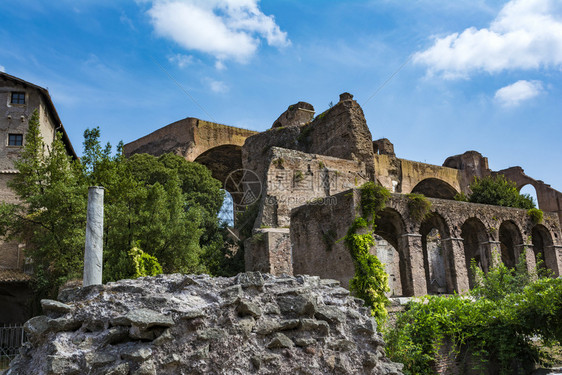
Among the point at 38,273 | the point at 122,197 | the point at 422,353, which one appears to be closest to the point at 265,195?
the point at 122,197

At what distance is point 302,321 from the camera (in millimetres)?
5031

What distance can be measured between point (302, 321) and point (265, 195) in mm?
14250

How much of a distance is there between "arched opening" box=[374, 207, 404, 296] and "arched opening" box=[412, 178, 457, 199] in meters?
15.6

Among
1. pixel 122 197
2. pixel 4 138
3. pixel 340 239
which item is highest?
pixel 4 138

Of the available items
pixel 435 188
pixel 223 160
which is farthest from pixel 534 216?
pixel 223 160

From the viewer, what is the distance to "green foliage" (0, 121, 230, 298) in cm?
1544

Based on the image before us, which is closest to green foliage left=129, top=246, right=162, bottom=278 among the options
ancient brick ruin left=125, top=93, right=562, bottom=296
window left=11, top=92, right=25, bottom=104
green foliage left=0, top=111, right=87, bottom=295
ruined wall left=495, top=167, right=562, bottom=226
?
green foliage left=0, top=111, right=87, bottom=295

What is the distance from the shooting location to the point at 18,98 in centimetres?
2314

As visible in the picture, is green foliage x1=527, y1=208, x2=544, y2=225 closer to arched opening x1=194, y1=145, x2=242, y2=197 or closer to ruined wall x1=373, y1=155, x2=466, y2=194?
ruined wall x1=373, y1=155, x2=466, y2=194

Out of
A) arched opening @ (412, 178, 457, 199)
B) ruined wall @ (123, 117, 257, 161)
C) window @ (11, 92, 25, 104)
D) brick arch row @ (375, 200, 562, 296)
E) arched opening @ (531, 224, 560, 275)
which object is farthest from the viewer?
arched opening @ (412, 178, 457, 199)

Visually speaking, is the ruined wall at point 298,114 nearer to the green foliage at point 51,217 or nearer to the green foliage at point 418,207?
the green foliage at point 418,207

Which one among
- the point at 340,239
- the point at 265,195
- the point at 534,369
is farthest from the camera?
the point at 265,195

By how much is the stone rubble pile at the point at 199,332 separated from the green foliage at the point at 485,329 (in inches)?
94.5

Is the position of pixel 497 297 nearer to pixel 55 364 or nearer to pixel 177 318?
pixel 177 318
